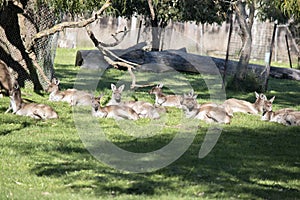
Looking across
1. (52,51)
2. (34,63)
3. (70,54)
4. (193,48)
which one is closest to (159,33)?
(70,54)

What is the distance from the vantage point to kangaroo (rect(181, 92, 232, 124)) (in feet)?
47.4

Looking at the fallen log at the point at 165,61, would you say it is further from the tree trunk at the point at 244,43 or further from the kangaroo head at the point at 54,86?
the kangaroo head at the point at 54,86

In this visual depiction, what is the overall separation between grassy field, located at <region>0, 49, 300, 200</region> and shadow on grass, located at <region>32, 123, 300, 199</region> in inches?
0.5

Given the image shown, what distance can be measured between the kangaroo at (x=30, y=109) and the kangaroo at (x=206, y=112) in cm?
273

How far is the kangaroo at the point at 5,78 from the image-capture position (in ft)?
53.3

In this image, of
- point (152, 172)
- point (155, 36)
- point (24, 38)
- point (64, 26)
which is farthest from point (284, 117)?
point (155, 36)

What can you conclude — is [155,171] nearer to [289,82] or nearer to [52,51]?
[52,51]

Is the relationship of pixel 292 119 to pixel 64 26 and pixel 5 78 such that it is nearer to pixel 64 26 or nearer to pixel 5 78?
pixel 64 26

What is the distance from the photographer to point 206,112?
14.5 m

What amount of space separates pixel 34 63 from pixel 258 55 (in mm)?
22169

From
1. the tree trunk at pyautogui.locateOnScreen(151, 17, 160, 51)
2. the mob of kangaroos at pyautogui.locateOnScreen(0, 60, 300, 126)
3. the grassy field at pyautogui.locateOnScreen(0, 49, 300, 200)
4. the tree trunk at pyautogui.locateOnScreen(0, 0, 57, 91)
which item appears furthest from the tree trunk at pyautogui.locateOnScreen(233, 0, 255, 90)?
the tree trunk at pyautogui.locateOnScreen(151, 17, 160, 51)

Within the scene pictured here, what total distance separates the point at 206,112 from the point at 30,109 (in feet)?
11.4

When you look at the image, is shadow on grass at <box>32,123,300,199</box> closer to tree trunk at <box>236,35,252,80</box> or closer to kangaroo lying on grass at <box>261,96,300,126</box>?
kangaroo lying on grass at <box>261,96,300,126</box>

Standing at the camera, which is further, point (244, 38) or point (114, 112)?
point (244, 38)
